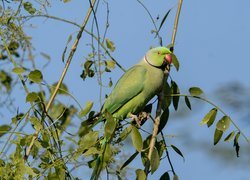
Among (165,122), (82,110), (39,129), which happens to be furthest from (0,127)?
(165,122)

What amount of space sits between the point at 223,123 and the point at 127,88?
950 mm

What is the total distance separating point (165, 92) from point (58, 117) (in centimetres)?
51

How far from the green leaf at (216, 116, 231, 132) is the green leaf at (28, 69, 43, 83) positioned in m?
0.80

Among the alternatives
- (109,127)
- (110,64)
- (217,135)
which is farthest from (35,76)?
(217,135)

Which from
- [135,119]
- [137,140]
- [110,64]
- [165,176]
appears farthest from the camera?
[135,119]

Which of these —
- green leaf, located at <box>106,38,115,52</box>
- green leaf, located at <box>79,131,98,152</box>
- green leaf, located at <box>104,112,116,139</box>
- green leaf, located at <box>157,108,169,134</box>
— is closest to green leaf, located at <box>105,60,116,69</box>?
green leaf, located at <box>106,38,115,52</box>

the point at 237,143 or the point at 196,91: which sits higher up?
the point at 196,91

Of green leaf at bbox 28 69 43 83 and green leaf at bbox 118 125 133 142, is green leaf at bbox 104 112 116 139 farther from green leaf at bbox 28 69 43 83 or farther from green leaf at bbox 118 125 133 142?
green leaf at bbox 28 69 43 83

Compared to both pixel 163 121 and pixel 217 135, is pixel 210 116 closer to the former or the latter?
pixel 217 135

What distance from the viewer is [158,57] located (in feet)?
12.4

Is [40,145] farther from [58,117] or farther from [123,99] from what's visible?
[123,99]

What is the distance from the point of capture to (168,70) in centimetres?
350

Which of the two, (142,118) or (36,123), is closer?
(36,123)

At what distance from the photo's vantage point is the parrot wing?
12.5 ft
